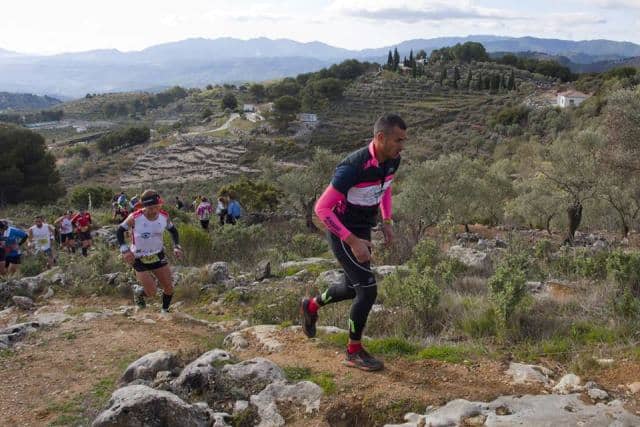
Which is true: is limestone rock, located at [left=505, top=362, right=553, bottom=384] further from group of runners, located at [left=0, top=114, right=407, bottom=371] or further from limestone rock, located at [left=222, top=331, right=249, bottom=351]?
limestone rock, located at [left=222, top=331, right=249, bottom=351]

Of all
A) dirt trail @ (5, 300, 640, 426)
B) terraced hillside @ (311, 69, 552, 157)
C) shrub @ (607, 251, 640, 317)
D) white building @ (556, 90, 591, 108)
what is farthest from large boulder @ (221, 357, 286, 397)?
white building @ (556, 90, 591, 108)

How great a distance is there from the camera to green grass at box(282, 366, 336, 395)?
383cm

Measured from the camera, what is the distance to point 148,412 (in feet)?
11.1

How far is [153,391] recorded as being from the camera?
353 centimetres

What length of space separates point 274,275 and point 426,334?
163 inches

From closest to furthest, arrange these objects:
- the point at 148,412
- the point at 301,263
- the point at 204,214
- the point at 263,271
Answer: the point at 148,412 → the point at 263,271 → the point at 301,263 → the point at 204,214

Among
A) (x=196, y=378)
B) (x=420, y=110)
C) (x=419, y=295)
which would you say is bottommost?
(x=196, y=378)

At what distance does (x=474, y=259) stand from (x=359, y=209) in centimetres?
459

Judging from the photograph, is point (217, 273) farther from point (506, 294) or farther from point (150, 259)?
point (506, 294)

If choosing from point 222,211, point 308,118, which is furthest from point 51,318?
point 308,118

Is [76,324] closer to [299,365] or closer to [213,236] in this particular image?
[299,365]

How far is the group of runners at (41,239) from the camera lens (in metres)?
9.91

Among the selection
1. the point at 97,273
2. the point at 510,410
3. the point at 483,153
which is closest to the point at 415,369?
the point at 510,410

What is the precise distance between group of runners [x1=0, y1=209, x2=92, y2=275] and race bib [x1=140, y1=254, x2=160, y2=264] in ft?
15.8
